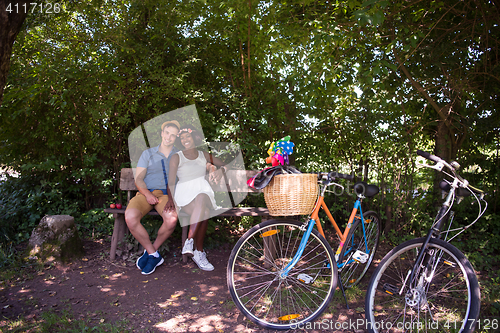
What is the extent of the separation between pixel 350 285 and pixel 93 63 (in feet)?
14.0

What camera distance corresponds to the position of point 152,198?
3.88m

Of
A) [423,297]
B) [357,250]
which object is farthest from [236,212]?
[423,297]

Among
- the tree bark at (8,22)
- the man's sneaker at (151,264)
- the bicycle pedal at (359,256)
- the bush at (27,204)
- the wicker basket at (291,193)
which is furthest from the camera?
the bush at (27,204)

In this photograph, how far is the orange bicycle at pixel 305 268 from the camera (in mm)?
2625

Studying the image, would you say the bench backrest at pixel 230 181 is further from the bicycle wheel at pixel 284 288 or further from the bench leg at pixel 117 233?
the bicycle wheel at pixel 284 288

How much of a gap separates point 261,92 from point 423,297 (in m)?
3.29

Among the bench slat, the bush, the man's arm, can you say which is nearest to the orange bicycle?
the bench slat

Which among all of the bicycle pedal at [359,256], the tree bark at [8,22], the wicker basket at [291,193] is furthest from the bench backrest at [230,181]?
the tree bark at [8,22]

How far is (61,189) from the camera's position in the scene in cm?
521

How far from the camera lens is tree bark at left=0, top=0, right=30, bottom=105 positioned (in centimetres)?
228

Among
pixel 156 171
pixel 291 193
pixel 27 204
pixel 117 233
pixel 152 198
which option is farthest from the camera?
pixel 27 204

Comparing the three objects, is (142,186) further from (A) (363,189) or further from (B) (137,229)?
(A) (363,189)

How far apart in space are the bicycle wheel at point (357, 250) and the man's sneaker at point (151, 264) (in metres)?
2.11

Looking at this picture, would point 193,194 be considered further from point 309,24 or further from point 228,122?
point 309,24
